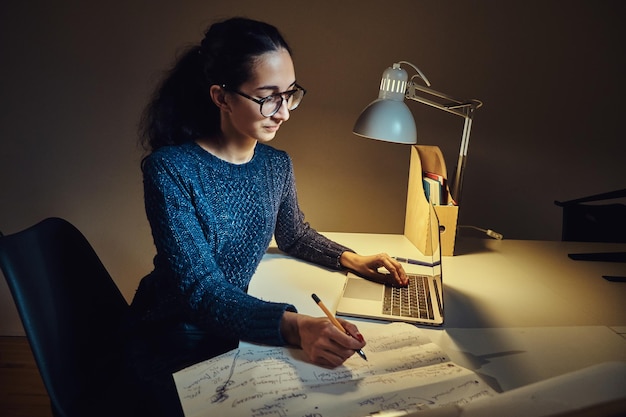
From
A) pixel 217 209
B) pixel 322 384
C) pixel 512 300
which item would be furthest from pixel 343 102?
Answer: pixel 322 384

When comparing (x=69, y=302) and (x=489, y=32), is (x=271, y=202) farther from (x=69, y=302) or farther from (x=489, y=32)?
(x=489, y=32)

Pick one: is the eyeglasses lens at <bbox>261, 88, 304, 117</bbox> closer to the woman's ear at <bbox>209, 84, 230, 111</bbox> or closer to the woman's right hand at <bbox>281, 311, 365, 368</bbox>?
the woman's ear at <bbox>209, 84, 230, 111</bbox>

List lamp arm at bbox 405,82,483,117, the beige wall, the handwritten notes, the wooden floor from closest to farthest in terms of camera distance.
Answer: the handwritten notes, lamp arm at bbox 405,82,483,117, the wooden floor, the beige wall

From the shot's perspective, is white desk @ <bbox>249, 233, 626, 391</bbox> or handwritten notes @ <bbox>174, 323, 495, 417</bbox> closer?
handwritten notes @ <bbox>174, 323, 495, 417</bbox>

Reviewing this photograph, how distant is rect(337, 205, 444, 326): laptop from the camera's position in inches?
45.9

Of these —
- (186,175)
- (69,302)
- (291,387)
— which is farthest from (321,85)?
(291,387)

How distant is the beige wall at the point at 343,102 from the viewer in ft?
6.95

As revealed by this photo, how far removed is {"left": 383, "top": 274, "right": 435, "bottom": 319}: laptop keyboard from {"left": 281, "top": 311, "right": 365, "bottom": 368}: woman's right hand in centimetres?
25

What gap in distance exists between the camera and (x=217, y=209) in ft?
4.29

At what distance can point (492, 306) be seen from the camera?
1.28 meters

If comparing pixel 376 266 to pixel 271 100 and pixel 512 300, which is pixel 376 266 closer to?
pixel 512 300

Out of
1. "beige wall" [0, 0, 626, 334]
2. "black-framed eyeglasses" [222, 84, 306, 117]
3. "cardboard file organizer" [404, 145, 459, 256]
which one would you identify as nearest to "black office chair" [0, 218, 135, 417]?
"black-framed eyeglasses" [222, 84, 306, 117]

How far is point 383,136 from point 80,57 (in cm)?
140

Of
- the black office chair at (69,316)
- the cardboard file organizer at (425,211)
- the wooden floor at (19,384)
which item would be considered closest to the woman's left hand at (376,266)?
the cardboard file organizer at (425,211)
